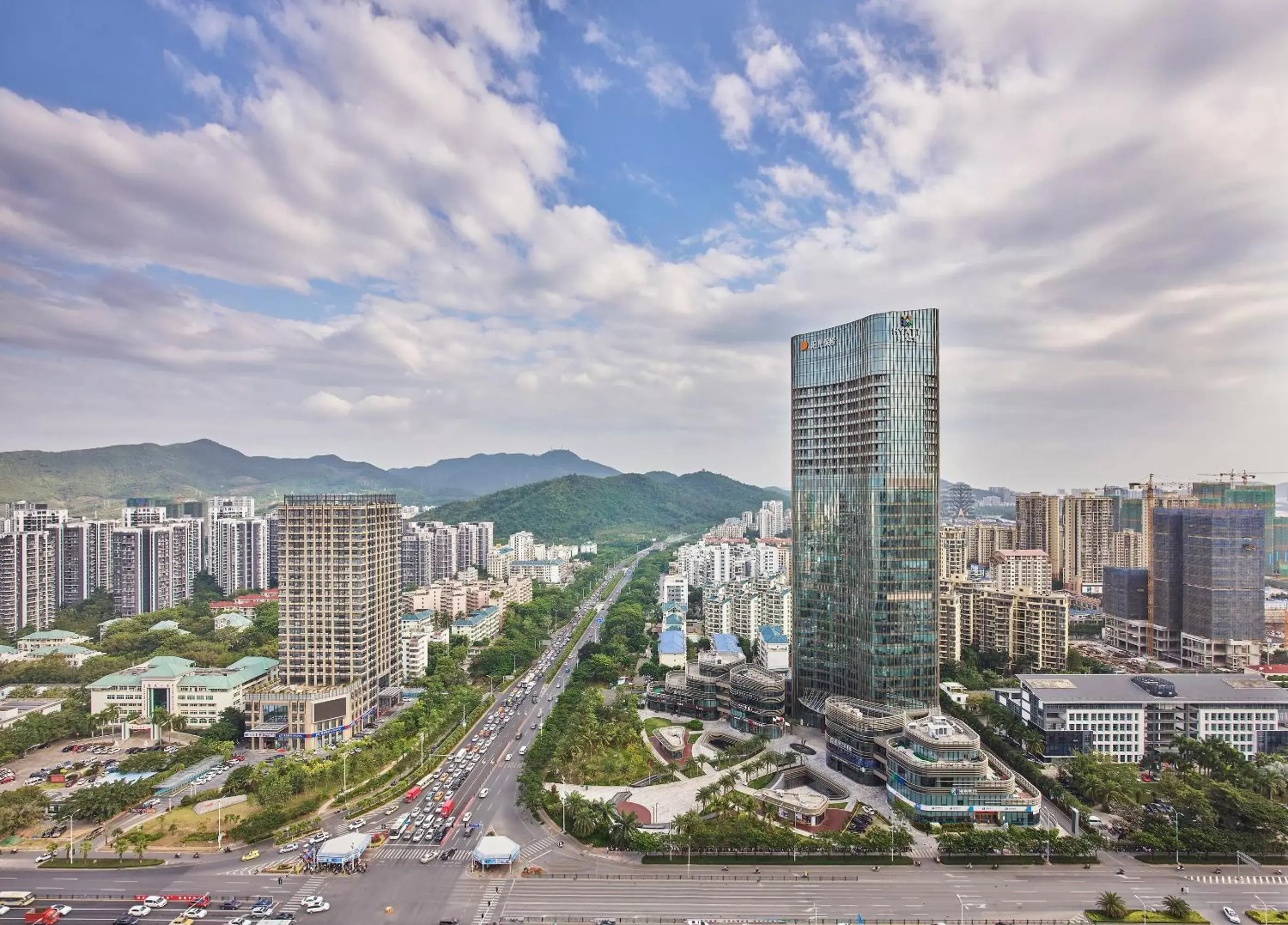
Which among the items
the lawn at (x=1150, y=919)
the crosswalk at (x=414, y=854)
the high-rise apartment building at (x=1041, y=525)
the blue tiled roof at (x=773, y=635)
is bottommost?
the crosswalk at (x=414, y=854)

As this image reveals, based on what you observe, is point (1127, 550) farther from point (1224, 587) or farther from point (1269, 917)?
point (1269, 917)

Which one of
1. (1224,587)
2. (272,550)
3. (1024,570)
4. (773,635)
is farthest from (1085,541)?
(272,550)

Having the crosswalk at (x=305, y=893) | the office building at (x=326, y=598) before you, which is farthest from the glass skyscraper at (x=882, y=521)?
the office building at (x=326, y=598)

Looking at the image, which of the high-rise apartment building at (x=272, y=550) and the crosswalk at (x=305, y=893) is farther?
the high-rise apartment building at (x=272, y=550)

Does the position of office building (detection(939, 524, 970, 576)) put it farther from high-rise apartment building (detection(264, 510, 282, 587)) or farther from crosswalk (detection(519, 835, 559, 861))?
high-rise apartment building (detection(264, 510, 282, 587))

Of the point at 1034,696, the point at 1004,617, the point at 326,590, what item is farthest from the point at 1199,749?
the point at 326,590

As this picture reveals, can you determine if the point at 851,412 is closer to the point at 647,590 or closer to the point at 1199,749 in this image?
the point at 1199,749

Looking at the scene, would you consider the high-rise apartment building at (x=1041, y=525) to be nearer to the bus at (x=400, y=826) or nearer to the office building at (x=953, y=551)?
the office building at (x=953, y=551)
